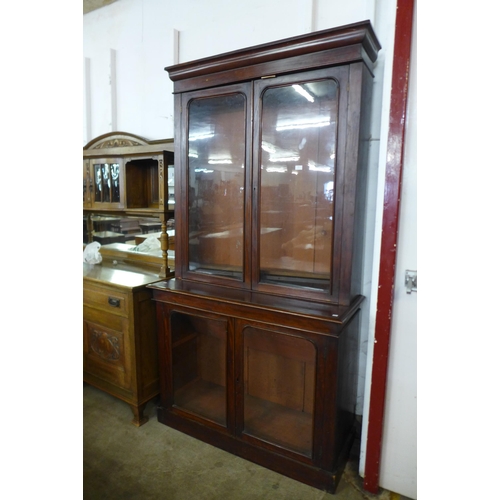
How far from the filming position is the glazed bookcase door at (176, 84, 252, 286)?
1.89m

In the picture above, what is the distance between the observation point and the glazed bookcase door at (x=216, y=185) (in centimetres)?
189

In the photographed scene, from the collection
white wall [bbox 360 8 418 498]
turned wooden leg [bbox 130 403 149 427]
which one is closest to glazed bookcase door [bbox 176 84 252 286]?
white wall [bbox 360 8 418 498]

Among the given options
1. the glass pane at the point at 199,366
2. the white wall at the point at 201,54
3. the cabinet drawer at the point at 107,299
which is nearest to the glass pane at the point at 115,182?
the white wall at the point at 201,54

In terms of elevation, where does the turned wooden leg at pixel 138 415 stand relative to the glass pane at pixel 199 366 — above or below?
below

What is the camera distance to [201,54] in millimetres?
2439

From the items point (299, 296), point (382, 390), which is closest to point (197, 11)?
point (299, 296)

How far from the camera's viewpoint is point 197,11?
242cm

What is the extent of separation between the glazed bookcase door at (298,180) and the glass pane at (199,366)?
1.54ft

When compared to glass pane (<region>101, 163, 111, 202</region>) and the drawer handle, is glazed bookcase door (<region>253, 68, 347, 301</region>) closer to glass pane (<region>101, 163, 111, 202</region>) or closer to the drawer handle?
the drawer handle

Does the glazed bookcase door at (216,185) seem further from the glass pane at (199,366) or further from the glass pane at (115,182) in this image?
the glass pane at (115,182)
